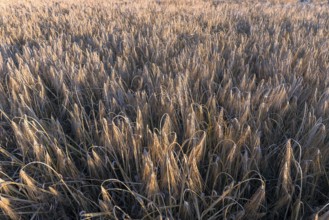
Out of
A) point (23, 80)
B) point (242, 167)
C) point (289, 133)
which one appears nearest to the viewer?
point (242, 167)

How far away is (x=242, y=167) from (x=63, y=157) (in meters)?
0.55

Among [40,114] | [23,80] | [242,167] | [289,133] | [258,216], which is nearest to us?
[258,216]

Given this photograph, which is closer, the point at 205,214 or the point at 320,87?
the point at 205,214

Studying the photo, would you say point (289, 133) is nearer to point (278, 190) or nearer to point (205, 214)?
point (278, 190)

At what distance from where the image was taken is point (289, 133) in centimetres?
102

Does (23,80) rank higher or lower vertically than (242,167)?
higher

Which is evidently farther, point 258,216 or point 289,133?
point 289,133

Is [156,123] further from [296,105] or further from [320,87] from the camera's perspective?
[320,87]

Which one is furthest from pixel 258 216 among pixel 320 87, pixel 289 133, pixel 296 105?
pixel 320 87

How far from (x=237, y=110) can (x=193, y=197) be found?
418 mm

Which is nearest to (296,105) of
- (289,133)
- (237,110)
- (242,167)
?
(289,133)

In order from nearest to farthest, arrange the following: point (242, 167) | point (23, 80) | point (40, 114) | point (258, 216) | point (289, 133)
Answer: point (258, 216) → point (242, 167) → point (289, 133) → point (40, 114) → point (23, 80)

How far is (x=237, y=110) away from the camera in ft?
3.41

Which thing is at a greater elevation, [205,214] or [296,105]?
[296,105]
